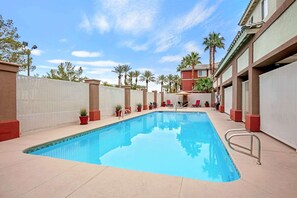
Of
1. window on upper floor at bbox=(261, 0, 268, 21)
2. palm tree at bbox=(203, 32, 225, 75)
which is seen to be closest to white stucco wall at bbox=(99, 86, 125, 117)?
window on upper floor at bbox=(261, 0, 268, 21)

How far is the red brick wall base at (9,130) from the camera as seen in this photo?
6.20 m

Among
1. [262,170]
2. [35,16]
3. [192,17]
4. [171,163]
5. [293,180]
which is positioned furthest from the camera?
[192,17]

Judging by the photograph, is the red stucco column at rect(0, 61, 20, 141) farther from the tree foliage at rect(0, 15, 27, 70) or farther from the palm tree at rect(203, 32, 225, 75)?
the palm tree at rect(203, 32, 225, 75)

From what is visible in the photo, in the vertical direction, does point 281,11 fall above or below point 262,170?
above

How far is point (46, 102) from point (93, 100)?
3537 millimetres

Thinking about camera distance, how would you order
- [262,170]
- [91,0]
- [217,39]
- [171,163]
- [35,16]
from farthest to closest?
[217,39], [35,16], [91,0], [171,163], [262,170]

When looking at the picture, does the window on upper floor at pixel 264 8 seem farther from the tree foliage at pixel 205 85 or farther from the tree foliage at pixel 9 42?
the tree foliage at pixel 9 42

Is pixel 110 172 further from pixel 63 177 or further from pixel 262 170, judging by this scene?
pixel 262 170

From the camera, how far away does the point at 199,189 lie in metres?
2.98

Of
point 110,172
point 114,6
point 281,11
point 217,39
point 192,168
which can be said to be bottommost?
point 192,168

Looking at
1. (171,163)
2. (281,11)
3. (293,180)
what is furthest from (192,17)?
(293,180)

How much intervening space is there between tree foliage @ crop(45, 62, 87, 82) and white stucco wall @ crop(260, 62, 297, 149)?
3740 centimetres

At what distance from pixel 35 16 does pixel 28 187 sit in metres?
15.1

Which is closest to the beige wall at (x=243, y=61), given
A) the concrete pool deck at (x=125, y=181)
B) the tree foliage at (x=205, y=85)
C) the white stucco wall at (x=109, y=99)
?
the concrete pool deck at (x=125, y=181)
